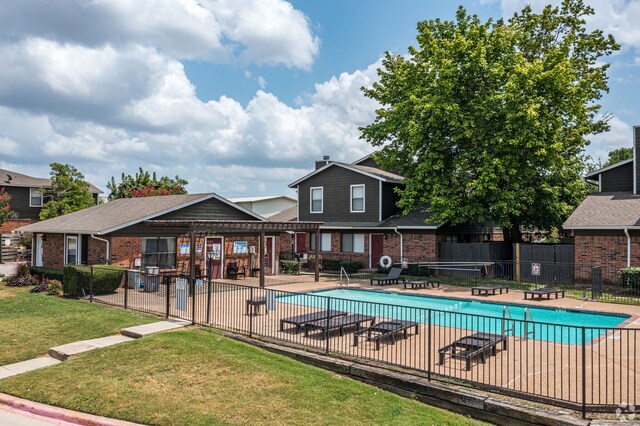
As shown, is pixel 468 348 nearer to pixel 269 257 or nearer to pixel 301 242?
pixel 269 257

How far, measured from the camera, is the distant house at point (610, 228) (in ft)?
68.9

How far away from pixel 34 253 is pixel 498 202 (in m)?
25.6

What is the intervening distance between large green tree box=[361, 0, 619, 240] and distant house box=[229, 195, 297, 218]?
28.2m

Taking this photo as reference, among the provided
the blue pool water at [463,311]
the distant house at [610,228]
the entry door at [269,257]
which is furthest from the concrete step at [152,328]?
the distant house at [610,228]

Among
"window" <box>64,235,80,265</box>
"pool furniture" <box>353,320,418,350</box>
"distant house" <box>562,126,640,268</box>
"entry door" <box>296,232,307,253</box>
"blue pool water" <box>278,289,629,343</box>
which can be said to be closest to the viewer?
"pool furniture" <box>353,320,418,350</box>

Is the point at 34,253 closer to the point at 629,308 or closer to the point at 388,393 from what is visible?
the point at 388,393

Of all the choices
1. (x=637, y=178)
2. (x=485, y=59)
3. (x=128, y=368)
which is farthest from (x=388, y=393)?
(x=637, y=178)

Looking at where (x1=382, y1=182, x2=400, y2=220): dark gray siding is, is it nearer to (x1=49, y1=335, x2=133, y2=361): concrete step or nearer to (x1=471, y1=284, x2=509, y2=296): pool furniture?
(x1=471, y1=284, x2=509, y2=296): pool furniture

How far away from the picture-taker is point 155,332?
39.3 ft

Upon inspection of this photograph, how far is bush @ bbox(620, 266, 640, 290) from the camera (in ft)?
63.3

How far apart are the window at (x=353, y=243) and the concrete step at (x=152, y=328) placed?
1932 centimetres

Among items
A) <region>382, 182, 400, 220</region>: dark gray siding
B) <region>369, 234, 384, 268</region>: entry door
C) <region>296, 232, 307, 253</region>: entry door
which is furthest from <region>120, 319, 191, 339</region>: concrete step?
<region>296, 232, 307, 253</region>: entry door

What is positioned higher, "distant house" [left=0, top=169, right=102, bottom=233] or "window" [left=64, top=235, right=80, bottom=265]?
"distant house" [left=0, top=169, right=102, bottom=233]

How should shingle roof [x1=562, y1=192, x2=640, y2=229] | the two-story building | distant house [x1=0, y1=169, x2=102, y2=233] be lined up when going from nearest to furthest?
shingle roof [x1=562, y1=192, x2=640, y2=229] → the two-story building → distant house [x1=0, y1=169, x2=102, y2=233]
